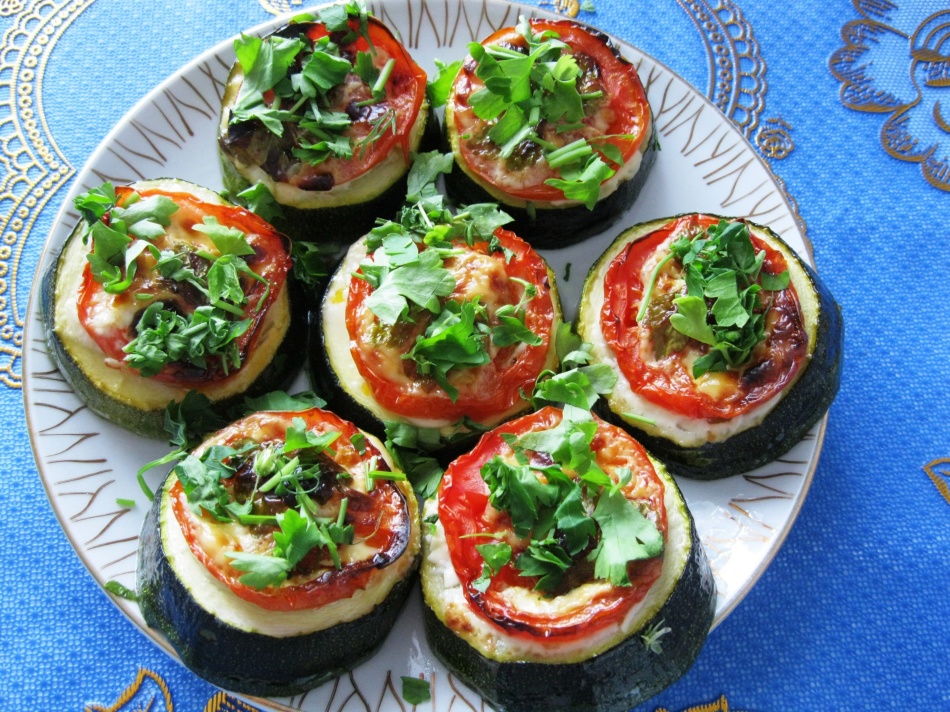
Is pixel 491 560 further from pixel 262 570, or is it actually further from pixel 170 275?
pixel 170 275

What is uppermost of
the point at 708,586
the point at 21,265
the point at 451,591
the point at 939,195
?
the point at 21,265

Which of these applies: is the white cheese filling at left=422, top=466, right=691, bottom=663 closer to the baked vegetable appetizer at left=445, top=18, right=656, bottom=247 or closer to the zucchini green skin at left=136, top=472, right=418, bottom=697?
the zucchini green skin at left=136, top=472, right=418, bottom=697

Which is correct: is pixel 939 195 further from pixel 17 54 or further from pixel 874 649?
pixel 17 54

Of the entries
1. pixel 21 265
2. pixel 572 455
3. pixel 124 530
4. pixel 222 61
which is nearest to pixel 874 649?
pixel 572 455

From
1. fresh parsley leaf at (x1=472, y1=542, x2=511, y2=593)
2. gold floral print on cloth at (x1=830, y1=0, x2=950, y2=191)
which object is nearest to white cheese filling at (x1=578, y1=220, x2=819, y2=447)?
fresh parsley leaf at (x1=472, y1=542, x2=511, y2=593)

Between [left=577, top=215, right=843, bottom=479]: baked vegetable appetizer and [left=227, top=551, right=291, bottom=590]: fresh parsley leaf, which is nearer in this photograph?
[left=227, top=551, right=291, bottom=590]: fresh parsley leaf
